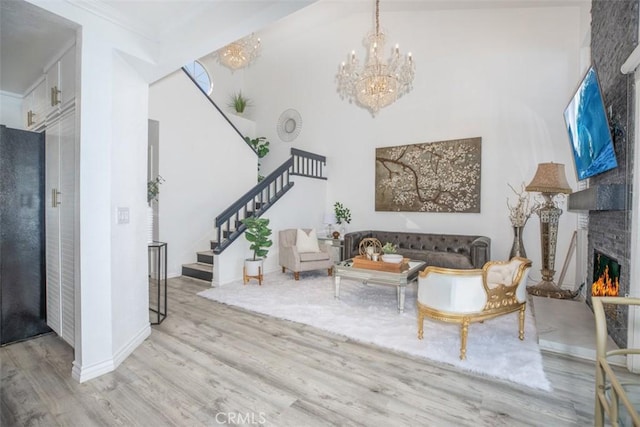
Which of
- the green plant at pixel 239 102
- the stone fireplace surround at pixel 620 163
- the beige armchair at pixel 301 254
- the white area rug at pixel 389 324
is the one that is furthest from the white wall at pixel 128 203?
the green plant at pixel 239 102

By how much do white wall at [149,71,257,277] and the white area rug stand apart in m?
1.61

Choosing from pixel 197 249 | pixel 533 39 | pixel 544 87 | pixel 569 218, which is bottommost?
pixel 197 249

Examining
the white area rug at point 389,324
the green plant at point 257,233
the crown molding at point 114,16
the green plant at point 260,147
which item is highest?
the green plant at point 260,147

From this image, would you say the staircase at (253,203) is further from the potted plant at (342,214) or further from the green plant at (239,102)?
the green plant at (239,102)

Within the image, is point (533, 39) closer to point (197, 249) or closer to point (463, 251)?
point (463, 251)

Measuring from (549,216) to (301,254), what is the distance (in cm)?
366

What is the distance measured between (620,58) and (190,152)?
592 cm

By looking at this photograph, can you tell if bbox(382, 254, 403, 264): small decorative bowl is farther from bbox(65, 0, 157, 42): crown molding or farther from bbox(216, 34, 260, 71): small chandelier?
bbox(216, 34, 260, 71): small chandelier

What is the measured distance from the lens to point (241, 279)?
500 cm

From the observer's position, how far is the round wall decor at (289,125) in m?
7.39

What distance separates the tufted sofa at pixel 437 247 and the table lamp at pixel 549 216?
2.34 ft

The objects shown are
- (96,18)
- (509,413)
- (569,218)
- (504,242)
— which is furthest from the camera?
(504,242)

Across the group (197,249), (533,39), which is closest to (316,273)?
(197,249)

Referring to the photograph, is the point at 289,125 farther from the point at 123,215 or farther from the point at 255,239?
the point at 123,215
